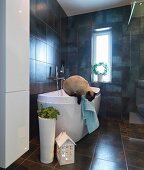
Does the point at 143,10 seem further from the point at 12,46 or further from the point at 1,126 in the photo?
the point at 1,126

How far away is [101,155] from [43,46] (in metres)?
1.75

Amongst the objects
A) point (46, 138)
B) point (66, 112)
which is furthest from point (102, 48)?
point (46, 138)

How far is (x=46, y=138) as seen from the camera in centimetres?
145

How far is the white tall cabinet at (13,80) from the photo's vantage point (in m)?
1.07

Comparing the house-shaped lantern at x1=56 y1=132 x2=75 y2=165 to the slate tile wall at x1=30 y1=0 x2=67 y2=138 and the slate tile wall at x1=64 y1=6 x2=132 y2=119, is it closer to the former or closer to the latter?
the slate tile wall at x1=30 y1=0 x2=67 y2=138

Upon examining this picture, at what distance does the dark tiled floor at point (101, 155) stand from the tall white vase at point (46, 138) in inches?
2.5

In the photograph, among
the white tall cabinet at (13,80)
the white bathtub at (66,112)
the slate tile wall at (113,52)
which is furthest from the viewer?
the slate tile wall at (113,52)

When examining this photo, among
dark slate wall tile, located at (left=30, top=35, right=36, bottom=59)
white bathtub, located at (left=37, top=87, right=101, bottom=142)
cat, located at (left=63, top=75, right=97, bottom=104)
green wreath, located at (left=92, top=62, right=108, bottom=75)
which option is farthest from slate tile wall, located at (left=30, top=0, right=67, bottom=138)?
green wreath, located at (left=92, top=62, right=108, bottom=75)

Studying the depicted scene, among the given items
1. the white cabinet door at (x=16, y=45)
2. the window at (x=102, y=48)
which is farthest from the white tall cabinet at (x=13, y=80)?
the window at (x=102, y=48)

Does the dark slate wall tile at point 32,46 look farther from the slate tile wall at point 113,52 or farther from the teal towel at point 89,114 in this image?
the slate tile wall at point 113,52

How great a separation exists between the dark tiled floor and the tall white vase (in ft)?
0.21

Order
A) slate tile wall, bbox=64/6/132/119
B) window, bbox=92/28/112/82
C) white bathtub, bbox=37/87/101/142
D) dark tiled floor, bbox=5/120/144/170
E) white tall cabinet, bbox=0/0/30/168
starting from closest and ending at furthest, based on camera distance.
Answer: white tall cabinet, bbox=0/0/30/168, dark tiled floor, bbox=5/120/144/170, white bathtub, bbox=37/87/101/142, slate tile wall, bbox=64/6/132/119, window, bbox=92/28/112/82

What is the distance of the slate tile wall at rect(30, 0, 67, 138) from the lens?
203 cm

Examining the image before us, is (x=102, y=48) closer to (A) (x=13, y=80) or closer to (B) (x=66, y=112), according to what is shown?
(B) (x=66, y=112)
